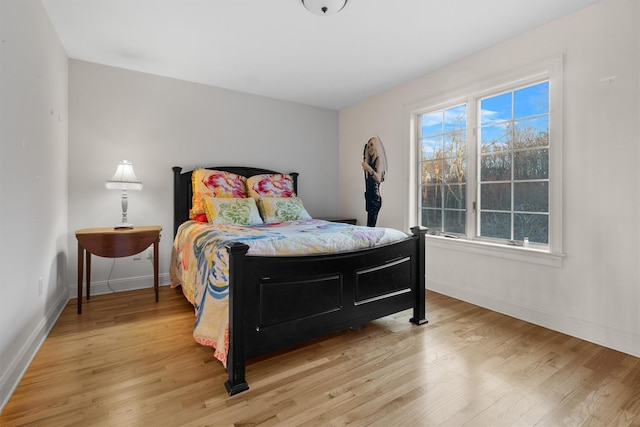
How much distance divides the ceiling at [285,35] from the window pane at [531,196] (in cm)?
126

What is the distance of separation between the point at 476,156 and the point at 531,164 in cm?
49

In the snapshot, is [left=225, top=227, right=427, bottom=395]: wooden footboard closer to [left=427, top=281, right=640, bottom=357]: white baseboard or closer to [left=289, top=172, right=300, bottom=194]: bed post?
[left=427, top=281, right=640, bottom=357]: white baseboard

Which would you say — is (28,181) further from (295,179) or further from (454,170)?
(454,170)

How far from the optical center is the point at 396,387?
5.43 feet

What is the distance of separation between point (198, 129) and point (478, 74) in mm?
3039

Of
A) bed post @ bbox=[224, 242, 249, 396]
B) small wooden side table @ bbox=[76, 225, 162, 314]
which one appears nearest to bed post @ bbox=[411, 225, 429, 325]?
bed post @ bbox=[224, 242, 249, 396]

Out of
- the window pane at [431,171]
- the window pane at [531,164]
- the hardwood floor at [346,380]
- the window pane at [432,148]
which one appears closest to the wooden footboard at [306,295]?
the hardwood floor at [346,380]

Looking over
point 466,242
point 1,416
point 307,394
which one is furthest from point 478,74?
point 1,416

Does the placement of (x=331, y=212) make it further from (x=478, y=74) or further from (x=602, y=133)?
(x=602, y=133)

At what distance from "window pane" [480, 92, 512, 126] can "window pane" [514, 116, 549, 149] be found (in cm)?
15

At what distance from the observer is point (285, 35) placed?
8.57ft

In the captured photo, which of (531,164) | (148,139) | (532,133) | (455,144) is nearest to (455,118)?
(455,144)

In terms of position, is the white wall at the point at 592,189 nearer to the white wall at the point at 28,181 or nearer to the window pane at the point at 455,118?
the window pane at the point at 455,118

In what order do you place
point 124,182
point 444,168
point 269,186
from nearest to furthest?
point 124,182
point 444,168
point 269,186
